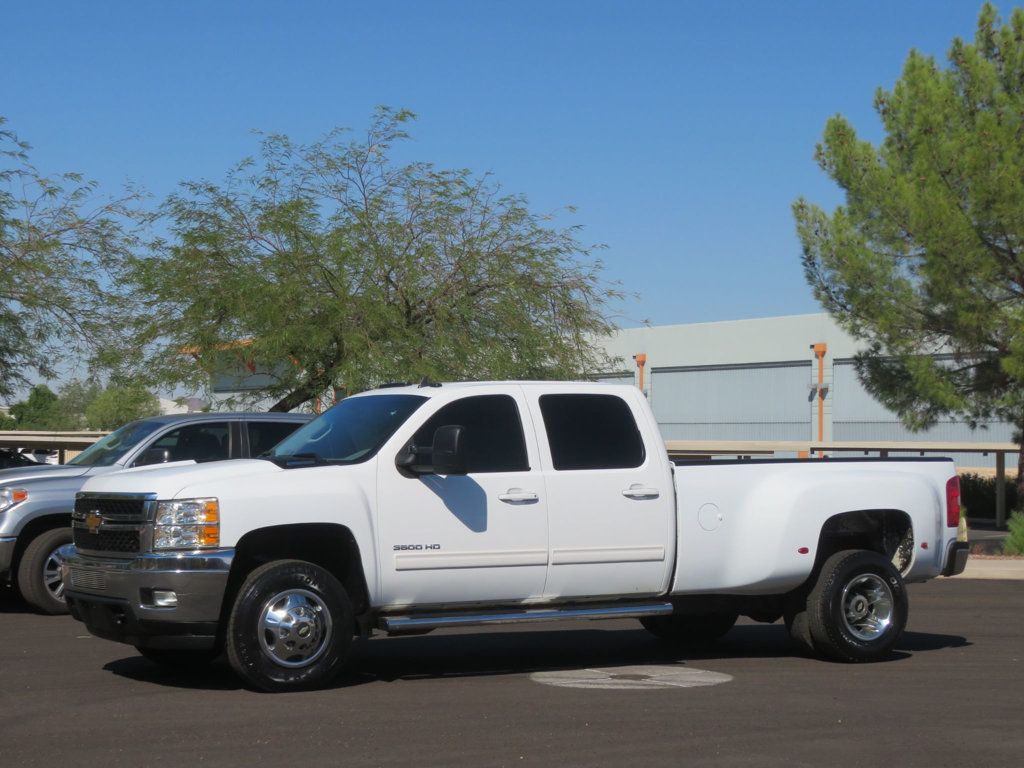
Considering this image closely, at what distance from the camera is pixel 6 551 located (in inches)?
562

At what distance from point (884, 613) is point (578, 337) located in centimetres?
1659

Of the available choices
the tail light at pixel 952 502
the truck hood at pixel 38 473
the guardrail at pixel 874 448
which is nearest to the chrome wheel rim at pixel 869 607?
the tail light at pixel 952 502

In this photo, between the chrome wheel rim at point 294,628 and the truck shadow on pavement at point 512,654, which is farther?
the truck shadow on pavement at point 512,654

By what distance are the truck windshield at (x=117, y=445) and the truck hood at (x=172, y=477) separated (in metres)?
4.96

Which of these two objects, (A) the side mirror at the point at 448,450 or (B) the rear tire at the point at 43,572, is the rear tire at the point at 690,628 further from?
(B) the rear tire at the point at 43,572

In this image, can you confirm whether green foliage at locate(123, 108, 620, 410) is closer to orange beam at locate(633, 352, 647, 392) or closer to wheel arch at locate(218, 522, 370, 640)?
wheel arch at locate(218, 522, 370, 640)

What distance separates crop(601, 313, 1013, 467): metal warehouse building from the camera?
57.7m

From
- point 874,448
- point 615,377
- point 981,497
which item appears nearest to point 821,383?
point 615,377

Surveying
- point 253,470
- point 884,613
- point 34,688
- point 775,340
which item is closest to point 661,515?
point 884,613

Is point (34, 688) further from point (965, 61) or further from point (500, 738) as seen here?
point (965, 61)

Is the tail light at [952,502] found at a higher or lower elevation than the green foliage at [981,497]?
higher

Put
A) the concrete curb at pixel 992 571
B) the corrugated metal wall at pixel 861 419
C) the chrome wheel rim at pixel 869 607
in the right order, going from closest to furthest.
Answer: the chrome wheel rim at pixel 869 607
the concrete curb at pixel 992 571
the corrugated metal wall at pixel 861 419

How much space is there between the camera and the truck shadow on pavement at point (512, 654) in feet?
33.8

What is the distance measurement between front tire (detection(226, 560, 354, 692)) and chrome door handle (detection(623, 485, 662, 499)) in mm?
2181
